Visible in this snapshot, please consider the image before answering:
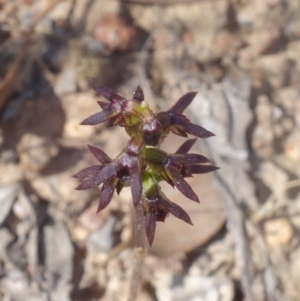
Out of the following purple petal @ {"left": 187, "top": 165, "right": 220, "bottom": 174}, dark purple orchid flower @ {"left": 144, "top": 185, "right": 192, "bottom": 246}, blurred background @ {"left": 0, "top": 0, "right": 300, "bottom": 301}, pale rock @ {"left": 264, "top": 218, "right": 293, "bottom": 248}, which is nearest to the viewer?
dark purple orchid flower @ {"left": 144, "top": 185, "right": 192, "bottom": 246}

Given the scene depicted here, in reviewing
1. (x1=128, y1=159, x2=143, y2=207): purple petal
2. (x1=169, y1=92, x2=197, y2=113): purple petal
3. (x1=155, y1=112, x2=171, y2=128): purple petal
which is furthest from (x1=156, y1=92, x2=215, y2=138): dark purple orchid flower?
(x1=128, y1=159, x2=143, y2=207): purple petal

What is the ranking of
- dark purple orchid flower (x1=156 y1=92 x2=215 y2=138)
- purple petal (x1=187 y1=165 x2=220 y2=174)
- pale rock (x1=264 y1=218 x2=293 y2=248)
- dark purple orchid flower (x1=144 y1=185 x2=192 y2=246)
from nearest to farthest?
dark purple orchid flower (x1=156 y1=92 x2=215 y2=138)
dark purple orchid flower (x1=144 y1=185 x2=192 y2=246)
purple petal (x1=187 y1=165 x2=220 y2=174)
pale rock (x1=264 y1=218 x2=293 y2=248)

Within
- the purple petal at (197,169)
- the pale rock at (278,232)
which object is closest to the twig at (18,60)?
the purple petal at (197,169)

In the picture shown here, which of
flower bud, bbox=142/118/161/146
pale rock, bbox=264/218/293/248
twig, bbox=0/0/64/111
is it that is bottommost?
flower bud, bbox=142/118/161/146

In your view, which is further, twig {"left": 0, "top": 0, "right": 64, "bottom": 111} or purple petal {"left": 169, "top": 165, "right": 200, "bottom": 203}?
twig {"left": 0, "top": 0, "right": 64, "bottom": 111}

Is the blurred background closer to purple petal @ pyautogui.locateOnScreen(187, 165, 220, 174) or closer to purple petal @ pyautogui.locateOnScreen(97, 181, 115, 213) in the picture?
purple petal @ pyautogui.locateOnScreen(187, 165, 220, 174)

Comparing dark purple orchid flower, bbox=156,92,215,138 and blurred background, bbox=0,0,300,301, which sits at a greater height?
blurred background, bbox=0,0,300,301

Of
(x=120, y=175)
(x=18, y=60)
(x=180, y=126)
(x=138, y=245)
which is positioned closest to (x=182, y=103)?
(x=180, y=126)

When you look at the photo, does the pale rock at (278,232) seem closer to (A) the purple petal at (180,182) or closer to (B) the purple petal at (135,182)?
(A) the purple petal at (180,182)
